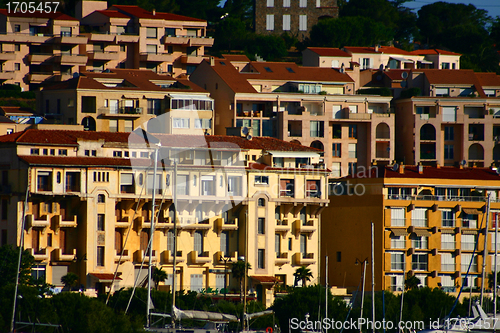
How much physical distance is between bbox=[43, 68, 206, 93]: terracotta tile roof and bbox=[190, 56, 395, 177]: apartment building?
2.79 metres

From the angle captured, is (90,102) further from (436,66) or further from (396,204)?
(436,66)

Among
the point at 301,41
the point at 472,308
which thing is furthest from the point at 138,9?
the point at 472,308

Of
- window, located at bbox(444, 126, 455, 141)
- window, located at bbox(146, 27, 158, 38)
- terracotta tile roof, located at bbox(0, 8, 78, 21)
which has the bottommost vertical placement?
window, located at bbox(444, 126, 455, 141)

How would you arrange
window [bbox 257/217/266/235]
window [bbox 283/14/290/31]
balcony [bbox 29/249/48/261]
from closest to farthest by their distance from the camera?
balcony [bbox 29/249/48/261], window [bbox 257/217/266/235], window [bbox 283/14/290/31]

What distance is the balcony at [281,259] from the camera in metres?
80.8

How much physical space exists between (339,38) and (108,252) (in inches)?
2242

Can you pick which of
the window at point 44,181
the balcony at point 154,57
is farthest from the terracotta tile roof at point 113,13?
the window at point 44,181

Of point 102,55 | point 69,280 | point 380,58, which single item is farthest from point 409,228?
point 102,55

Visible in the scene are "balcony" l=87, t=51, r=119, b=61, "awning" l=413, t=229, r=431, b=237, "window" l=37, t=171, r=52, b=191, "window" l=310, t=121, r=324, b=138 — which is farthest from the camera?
"balcony" l=87, t=51, r=119, b=61

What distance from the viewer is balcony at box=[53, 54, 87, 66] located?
10594 centimetres

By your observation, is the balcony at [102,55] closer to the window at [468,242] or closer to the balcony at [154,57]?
the balcony at [154,57]

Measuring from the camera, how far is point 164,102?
95062mm

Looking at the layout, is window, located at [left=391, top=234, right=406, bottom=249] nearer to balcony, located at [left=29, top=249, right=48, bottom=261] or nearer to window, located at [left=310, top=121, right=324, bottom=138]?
window, located at [left=310, top=121, right=324, bottom=138]

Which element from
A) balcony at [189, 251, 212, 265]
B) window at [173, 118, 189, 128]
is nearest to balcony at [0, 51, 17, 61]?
window at [173, 118, 189, 128]
